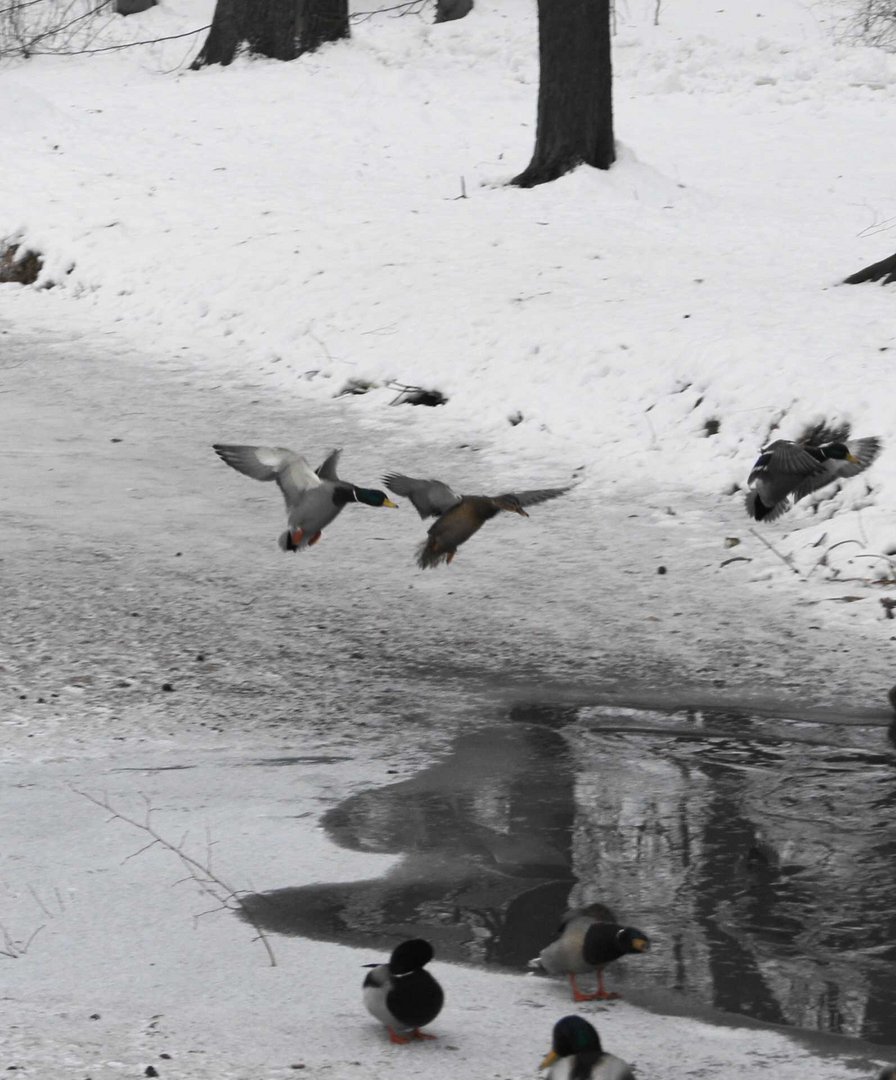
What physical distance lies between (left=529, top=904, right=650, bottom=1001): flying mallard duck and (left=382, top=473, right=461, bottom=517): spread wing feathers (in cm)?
297

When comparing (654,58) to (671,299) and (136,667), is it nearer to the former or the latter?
(671,299)

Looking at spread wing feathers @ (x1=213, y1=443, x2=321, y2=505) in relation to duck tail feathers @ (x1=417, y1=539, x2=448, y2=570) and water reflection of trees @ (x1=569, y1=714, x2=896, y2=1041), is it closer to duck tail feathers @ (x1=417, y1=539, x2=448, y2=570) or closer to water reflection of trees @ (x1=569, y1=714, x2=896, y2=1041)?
duck tail feathers @ (x1=417, y1=539, x2=448, y2=570)

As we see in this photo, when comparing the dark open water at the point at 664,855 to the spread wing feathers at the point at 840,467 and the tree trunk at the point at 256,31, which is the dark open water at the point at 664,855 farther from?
the tree trunk at the point at 256,31

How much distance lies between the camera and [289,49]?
959 inches

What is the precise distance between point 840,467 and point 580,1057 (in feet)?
16.4

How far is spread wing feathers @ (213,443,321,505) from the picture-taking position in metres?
7.21

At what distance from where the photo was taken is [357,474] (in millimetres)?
11070

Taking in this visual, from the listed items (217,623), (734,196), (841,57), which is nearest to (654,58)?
(841,57)

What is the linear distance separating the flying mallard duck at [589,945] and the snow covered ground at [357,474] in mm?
87

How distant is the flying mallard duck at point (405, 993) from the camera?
4273 mm

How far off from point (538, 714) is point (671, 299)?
7.44m

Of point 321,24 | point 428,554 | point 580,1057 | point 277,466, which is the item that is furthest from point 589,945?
point 321,24

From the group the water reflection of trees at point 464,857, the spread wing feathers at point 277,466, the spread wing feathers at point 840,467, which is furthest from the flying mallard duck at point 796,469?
the spread wing feathers at point 277,466

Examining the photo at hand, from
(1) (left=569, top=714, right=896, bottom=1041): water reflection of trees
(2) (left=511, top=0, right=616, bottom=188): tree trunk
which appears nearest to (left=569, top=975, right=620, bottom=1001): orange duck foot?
(1) (left=569, top=714, right=896, bottom=1041): water reflection of trees
